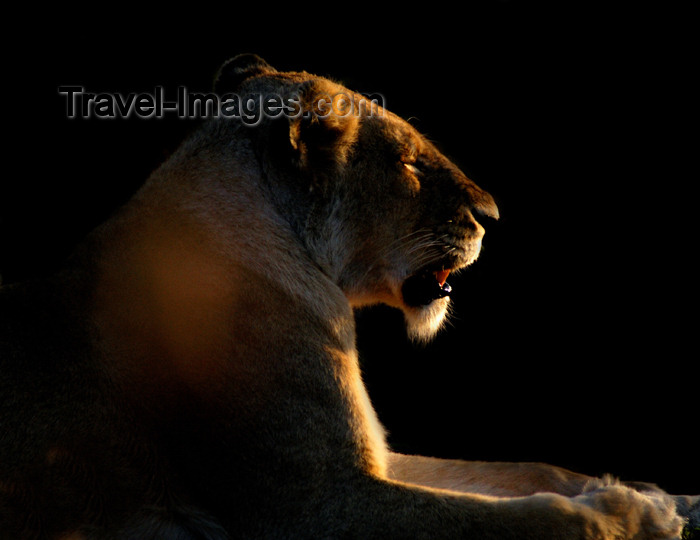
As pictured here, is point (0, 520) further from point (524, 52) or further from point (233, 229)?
point (524, 52)

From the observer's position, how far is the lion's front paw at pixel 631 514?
2643 mm

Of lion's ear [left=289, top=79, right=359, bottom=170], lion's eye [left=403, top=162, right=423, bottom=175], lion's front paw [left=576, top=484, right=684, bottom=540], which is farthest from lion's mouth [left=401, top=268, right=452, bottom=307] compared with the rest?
lion's front paw [left=576, top=484, right=684, bottom=540]

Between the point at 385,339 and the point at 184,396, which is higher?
the point at 184,396

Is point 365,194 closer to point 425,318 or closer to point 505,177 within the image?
point 425,318

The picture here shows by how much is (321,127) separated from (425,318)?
902 mm

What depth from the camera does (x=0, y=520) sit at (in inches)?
96.2

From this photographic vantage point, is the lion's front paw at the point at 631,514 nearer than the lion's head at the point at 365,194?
Yes

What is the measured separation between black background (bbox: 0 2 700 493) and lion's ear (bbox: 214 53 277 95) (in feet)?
4.34

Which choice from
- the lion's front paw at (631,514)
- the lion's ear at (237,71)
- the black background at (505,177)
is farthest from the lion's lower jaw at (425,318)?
the black background at (505,177)

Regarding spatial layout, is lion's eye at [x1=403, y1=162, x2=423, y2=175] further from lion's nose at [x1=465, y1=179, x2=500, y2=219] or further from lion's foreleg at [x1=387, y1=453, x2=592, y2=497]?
lion's foreleg at [x1=387, y1=453, x2=592, y2=497]

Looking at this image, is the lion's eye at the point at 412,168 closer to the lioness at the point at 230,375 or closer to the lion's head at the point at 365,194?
the lion's head at the point at 365,194

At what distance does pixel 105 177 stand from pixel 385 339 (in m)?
1.91

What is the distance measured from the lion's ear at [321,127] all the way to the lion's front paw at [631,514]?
55.9 inches

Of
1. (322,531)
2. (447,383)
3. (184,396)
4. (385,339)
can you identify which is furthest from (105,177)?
(322,531)
